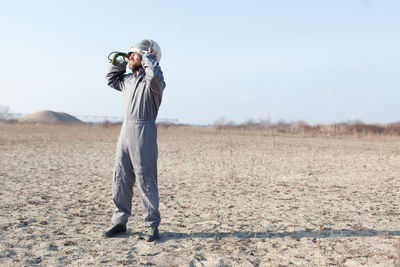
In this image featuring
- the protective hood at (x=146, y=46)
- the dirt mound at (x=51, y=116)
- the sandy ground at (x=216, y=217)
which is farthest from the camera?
the dirt mound at (x=51, y=116)

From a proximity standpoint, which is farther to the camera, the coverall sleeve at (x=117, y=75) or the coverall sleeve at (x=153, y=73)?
the coverall sleeve at (x=117, y=75)

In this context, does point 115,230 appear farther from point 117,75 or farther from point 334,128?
point 334,128

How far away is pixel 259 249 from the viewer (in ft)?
13.0

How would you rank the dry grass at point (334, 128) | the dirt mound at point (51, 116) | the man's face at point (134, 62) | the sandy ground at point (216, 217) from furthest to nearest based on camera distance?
the dirt mound at point (51, 116)
the dry grass at point (334, 128)
the man's face at point (134, 62)
the sandy ground at point (216, 217)

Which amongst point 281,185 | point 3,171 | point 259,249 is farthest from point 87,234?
point 3,171

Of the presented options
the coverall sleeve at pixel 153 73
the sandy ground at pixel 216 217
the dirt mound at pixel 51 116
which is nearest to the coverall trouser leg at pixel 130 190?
the sandy ground at pixel 216 217

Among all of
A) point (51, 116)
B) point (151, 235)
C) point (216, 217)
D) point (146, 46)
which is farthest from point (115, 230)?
point (51, 116)

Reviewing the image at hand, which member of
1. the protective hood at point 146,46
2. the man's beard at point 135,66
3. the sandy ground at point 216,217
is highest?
the protective hood at point 146,46

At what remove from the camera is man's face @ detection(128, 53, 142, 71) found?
4.17 metres

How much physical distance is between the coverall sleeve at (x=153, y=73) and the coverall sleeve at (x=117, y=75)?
23.2 inches

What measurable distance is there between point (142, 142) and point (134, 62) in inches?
36.6

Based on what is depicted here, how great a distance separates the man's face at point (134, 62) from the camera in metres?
4.17

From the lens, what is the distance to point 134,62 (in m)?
4.21

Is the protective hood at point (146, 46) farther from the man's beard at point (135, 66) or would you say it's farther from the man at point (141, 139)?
the man's beard at point (135, 66)
